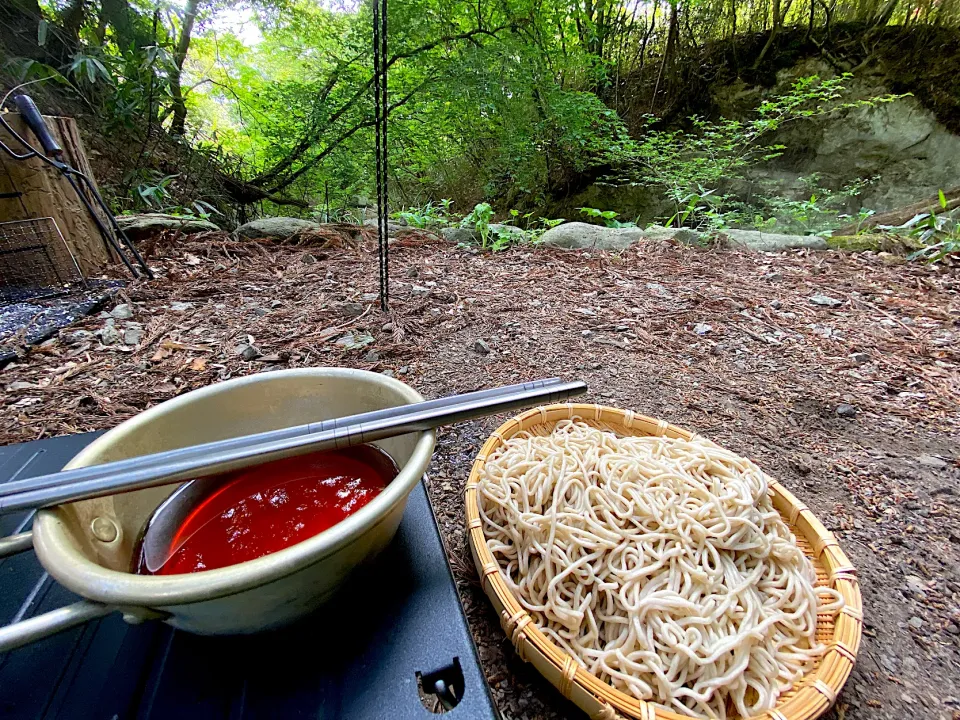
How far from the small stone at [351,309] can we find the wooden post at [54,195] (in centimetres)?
162

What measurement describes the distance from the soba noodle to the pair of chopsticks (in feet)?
1.47

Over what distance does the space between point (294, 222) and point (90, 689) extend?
3436 mm

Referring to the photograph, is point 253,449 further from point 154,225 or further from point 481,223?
point 154,225

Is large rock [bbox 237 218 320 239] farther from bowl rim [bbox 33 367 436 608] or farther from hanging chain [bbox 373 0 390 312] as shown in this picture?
bowl rim [bbox 33 367 436 608]

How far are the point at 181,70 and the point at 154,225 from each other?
2219 millimetres

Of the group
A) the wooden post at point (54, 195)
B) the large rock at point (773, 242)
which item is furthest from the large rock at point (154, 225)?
the large rock at point (773, 242)

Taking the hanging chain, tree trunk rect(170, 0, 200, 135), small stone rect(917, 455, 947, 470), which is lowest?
small stone rect(917, 455, 947, 470)

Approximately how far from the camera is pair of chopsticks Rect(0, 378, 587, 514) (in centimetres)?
43

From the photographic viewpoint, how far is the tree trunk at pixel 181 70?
12.9ft

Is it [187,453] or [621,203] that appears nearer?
[187,453]

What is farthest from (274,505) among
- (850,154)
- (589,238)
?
(850,154)

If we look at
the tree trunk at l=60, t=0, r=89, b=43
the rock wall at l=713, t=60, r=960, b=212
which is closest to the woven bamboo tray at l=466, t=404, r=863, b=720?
the tree trunk at l=60, t=0, r=89, b=43

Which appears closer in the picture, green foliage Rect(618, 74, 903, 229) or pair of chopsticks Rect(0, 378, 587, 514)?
pair of chopsticks Rect(0, 378, 587, 514)

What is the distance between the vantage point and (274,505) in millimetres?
613
